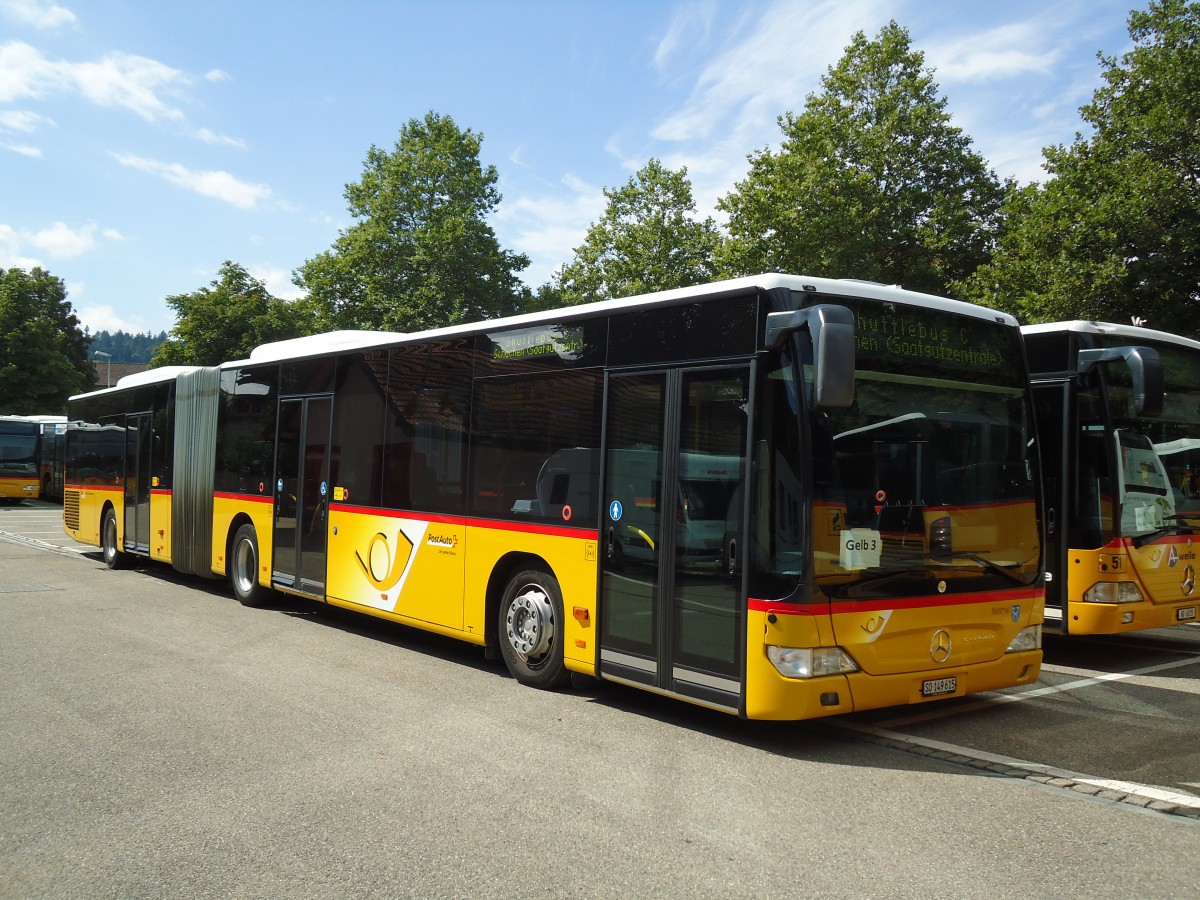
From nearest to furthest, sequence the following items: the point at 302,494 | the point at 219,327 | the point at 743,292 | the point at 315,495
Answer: the point at 743,292 → the point at 315,495 → the point at 302,494 → the point at 219,327

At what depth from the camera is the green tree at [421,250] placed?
4591 cm

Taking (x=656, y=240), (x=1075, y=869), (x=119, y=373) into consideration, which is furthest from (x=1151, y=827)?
(x=119, y=373)

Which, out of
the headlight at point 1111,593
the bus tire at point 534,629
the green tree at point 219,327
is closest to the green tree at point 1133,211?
the headlight at point 1111,593

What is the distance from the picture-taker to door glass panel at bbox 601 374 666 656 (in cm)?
697

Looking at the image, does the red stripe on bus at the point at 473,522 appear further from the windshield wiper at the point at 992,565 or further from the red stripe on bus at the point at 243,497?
the windshield wiper at the point at 992,565

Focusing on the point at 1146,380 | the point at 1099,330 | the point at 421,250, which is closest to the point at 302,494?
the point at 1099,330

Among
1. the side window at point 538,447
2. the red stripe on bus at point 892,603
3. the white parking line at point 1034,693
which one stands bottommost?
the white parking line at point 1034,693

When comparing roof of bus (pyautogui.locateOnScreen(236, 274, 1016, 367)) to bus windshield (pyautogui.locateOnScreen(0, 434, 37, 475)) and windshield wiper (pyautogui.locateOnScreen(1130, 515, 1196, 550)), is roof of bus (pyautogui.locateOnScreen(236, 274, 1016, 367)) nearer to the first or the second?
windshield wiper (pyautogui.locateOnScreen(1130, 515, 1196, 550))

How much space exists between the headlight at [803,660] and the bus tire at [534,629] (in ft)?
7.29

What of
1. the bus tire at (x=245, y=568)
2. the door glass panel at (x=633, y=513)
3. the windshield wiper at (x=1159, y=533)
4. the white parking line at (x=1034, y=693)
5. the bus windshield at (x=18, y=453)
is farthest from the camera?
the bus windshield at (x=18, y=453)

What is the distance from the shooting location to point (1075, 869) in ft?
14.5

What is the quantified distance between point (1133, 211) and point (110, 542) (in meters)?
21.6

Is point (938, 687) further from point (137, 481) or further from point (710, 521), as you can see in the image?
point (137, 481)

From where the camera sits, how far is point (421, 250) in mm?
46219
